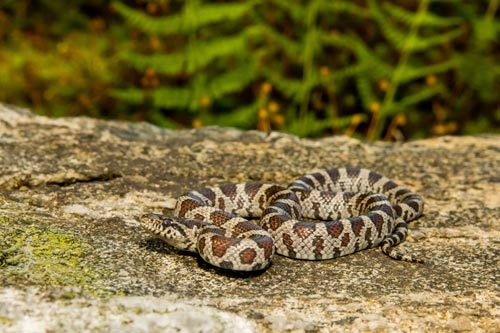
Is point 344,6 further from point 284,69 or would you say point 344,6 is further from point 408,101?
point 408,101

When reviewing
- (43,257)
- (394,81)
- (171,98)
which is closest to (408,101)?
(394,81)

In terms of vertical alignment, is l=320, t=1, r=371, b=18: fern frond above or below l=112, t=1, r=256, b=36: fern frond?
above

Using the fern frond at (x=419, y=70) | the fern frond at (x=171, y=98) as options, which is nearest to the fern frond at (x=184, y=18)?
the fern frond at (x=171, y=98)

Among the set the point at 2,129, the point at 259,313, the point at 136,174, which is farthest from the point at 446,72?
the point at 259,313

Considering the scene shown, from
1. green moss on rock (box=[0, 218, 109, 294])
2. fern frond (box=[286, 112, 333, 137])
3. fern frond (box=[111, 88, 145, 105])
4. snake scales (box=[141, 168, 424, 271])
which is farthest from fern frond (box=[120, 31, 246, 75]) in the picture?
green moss on rock (box=[0, 218, 109, 294])

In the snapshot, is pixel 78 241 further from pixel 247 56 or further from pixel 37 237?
pixel 247 56

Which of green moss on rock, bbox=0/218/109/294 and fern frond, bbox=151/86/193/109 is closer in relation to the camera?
green moss on rock, bbox=0/218/109/294

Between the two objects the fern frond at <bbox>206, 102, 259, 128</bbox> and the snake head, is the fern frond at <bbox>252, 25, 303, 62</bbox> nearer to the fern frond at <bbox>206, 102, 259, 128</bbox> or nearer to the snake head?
the fern frond at <bbox>206, 102, 259, 128</bbox>

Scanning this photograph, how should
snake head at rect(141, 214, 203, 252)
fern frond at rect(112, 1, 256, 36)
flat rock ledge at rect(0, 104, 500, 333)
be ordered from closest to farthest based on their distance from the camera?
flat rock ledge at rect(0, 104, 500, 333)
snake head at rect(141, 214, 203, 252)
fern frond at rect(112, 1, 256, 36)
